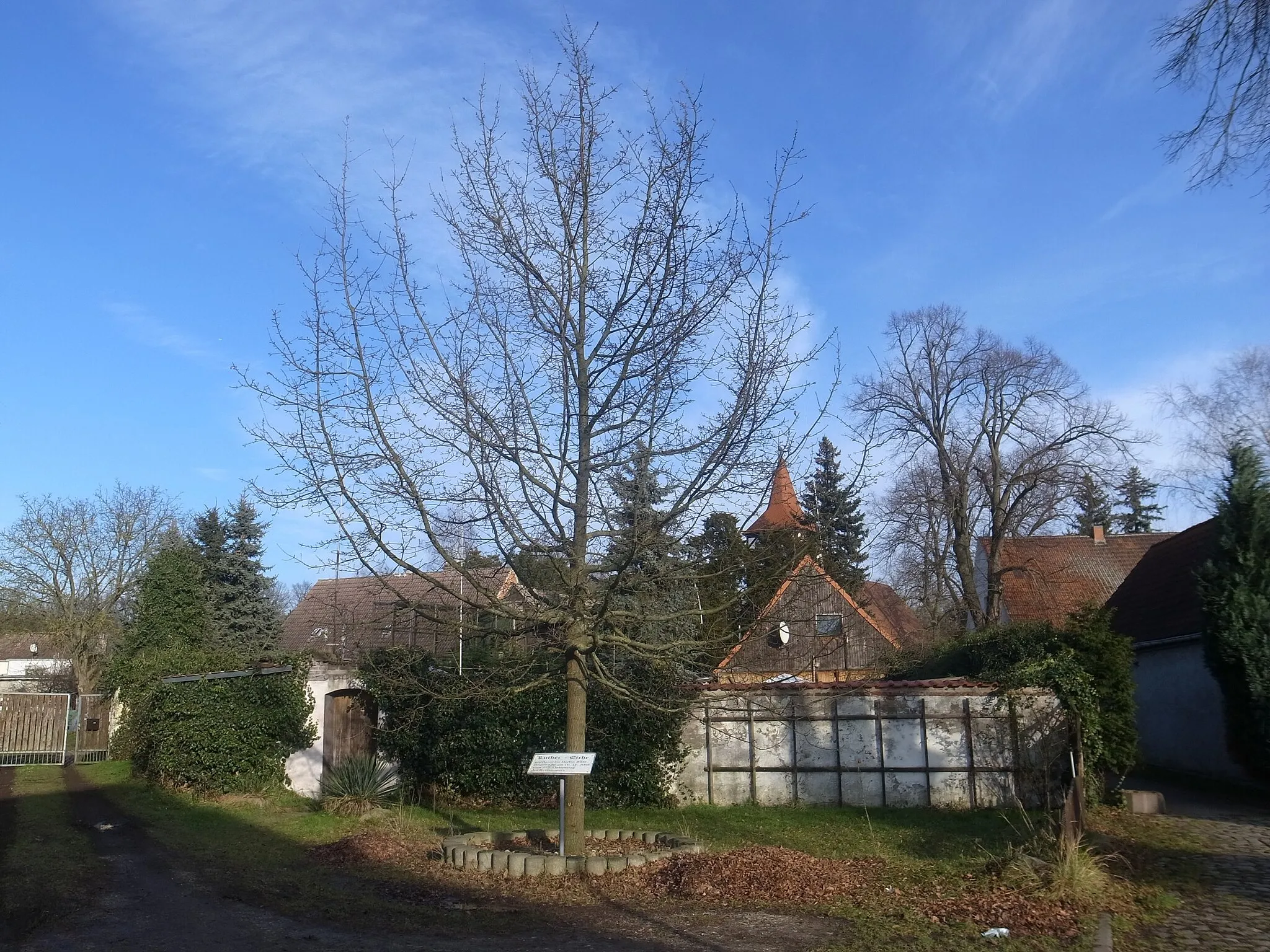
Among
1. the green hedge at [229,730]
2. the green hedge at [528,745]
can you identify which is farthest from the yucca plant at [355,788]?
the green hedge at [229,730]

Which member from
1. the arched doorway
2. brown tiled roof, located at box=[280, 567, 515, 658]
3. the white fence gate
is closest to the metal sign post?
brown tiled roof, located at box=[280, 567, 515, 658]

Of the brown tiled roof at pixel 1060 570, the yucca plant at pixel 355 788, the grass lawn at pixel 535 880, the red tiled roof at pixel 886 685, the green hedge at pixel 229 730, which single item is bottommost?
the grass lawn at pixel 535 880

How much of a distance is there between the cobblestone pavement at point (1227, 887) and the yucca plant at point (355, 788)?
11382mm

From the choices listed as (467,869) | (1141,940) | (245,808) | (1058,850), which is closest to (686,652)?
(467,869)

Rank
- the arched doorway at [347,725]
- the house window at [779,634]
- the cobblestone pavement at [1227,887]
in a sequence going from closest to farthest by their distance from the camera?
the cobblestone pavement at [1227,887], the house window at [779,634], the arched doorway at [347,725]

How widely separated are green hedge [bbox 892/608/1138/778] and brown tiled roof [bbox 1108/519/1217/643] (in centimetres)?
309

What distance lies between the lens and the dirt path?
7941mm

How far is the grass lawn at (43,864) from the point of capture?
912 cm

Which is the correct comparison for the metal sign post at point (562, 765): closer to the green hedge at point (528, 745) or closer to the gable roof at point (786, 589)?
the gable roof at point (786, 589)

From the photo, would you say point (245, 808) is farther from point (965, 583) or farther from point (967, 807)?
point (965, 583)

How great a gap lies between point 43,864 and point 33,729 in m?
16.6

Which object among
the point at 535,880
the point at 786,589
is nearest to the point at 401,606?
the point at 535,880

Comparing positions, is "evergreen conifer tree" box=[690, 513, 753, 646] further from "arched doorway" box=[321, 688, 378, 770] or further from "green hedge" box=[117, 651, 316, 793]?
"arched doorway" box=[321, 688, 378, 770]

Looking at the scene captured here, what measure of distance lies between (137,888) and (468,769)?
8.44 meters
